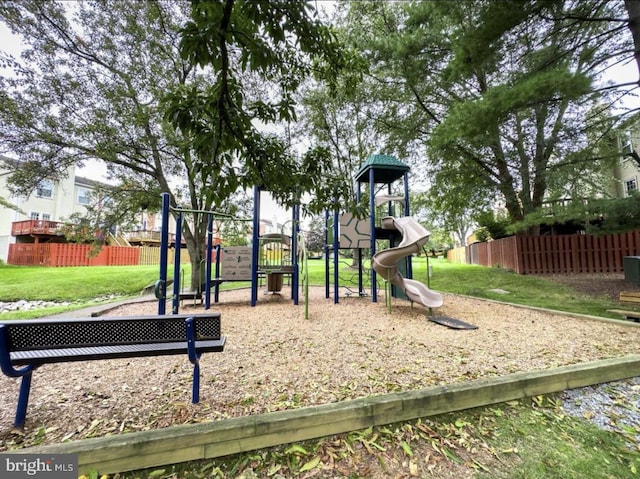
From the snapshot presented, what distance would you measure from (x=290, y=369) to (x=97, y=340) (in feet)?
5.72

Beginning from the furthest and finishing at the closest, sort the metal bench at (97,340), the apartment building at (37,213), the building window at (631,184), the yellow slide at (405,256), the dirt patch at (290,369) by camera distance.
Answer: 1. the apartment building at (37,213)
2. the building window at (631,184)
3. the yellow slide at (405,256)
4. the dirt patch at (290,369)
5. the metal bench at (97,340)

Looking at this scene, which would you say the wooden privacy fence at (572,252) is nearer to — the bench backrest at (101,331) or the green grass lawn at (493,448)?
the green grass lawn at (493,448)

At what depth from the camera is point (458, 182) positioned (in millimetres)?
12727

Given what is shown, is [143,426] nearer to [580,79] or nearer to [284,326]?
[284,326]

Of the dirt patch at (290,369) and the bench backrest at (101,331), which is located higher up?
the bench backrest at (101,331)

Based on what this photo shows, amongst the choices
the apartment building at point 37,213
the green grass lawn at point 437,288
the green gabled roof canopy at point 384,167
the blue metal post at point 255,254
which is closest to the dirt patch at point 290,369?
the blue metal post at point 255,254

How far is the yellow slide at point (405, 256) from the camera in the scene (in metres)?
5.74

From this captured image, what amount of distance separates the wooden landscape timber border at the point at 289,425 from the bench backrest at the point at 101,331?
0.68m

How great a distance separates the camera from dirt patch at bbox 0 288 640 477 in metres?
2.15

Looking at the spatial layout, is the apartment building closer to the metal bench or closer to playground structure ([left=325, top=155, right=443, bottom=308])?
playground structure ([left=325, top=155, right=443, bottom=308])

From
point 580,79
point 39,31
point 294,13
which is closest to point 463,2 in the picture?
point 580,79

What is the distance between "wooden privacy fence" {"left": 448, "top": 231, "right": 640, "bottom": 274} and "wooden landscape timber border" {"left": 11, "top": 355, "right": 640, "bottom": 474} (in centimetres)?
1183

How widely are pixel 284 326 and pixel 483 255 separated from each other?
1782 cm

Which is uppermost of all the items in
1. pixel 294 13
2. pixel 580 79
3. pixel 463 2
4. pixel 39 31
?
pixel 39 31
